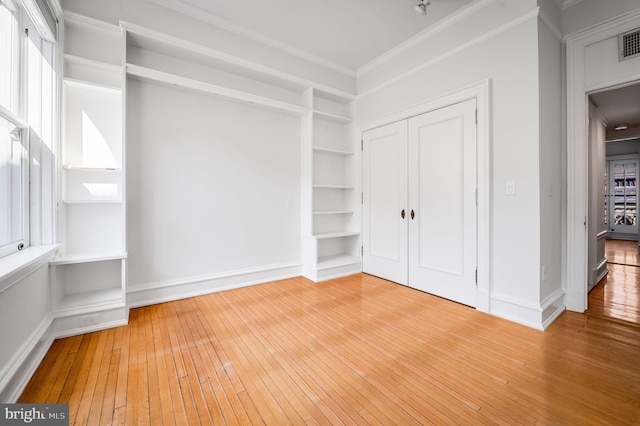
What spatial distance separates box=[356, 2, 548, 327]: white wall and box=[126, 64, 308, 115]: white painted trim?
218cm

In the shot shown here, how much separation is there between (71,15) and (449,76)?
376 centimetres

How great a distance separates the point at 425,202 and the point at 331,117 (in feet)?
6.60

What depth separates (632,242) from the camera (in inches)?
279

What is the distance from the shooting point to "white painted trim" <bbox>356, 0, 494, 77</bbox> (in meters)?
2.79

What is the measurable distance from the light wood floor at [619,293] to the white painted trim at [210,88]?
4251mm

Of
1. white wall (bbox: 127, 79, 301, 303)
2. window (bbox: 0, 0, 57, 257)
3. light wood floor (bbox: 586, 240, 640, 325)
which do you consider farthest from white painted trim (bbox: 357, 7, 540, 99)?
window (bbox: 0, 0, 57, 257)

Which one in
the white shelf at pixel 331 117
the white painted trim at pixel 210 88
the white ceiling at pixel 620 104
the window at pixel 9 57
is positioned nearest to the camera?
the window at pixel 9 57

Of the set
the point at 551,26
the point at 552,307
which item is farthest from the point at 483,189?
the point at 551,26

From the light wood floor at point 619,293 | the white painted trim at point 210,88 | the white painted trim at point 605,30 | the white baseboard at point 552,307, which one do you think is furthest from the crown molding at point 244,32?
the light wood floor at point 619,293

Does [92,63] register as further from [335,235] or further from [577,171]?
[577,171]

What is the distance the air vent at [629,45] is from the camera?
238 cm

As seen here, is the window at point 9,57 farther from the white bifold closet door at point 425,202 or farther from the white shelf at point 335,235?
the white bifold closet door at point 425,202

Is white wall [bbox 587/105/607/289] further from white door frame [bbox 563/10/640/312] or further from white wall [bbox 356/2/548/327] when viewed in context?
white wall [bbox 356/2/548/327]

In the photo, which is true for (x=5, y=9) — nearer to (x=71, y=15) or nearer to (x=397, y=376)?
(x=71, y=15)
